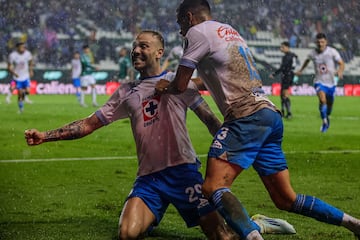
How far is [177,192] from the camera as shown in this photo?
5430mm

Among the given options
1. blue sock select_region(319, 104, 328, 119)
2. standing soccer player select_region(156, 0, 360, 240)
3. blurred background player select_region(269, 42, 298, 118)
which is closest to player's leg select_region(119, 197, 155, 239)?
standing soccer player select_region(156, 0, 360, 240)

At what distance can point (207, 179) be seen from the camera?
16.0ft

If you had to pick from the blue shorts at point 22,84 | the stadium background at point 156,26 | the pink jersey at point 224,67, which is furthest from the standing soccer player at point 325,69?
the stadium background at point 156,26

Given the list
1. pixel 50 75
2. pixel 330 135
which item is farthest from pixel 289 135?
pixel 50 75

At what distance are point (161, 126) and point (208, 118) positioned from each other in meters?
0.33

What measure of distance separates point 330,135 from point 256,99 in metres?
11.3

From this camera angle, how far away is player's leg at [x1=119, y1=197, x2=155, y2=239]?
5262 mm

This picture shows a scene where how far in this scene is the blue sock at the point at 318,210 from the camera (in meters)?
5.19

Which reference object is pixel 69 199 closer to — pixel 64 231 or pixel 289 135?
pixel 64 231

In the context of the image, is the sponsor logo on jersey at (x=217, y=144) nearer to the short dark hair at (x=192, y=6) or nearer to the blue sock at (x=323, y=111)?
the short dark hair at (x=192, y=6)

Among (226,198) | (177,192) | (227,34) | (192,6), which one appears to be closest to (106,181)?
(177,192)

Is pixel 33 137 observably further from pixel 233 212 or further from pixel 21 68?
pixel 21 68

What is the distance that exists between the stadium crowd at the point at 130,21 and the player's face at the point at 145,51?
28.5 m

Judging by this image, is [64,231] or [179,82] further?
[64,231]
